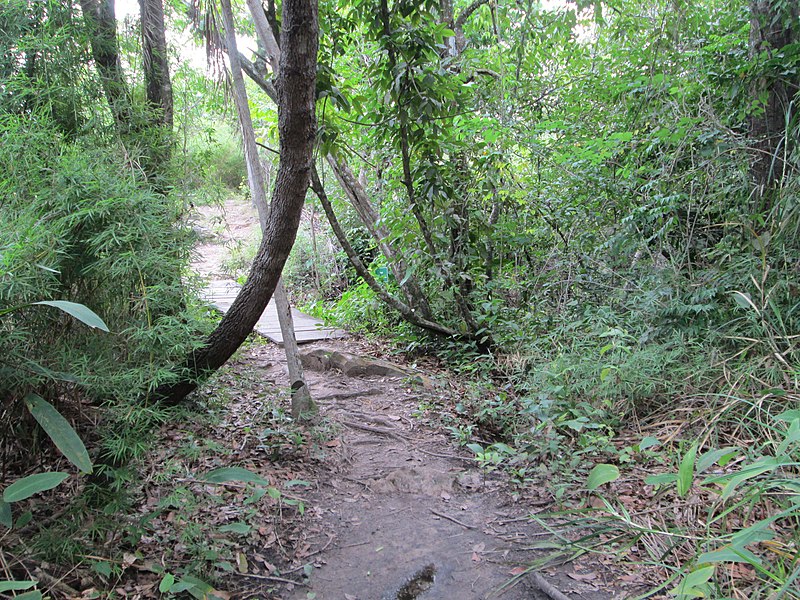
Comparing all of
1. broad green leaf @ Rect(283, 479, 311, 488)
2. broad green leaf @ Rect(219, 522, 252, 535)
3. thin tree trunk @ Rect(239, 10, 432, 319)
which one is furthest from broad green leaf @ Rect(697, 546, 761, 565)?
thin tree trunk @ Rect(239, 10, 432, 319)

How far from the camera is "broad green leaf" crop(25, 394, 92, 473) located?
182cm

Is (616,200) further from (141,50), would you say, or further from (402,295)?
(141,50)

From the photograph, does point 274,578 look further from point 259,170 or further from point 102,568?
point 259,170

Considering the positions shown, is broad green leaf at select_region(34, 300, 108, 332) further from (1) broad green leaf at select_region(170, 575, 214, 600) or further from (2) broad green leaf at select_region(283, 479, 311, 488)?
(2) broad green leaf at select_region(283, 479, 311, 488)

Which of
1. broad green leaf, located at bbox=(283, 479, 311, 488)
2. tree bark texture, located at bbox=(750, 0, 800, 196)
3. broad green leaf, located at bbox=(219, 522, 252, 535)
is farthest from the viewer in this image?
tree bark texture, located at bbox=(750, 0, 800, 196)

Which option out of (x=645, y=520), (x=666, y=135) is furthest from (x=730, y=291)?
(x=645, y=520)

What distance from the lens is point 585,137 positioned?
506cm

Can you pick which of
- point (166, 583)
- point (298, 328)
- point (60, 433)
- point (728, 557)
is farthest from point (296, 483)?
point (298, 328)

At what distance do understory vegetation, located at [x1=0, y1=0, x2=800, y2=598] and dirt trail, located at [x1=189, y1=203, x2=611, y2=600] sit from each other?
0.18 metres

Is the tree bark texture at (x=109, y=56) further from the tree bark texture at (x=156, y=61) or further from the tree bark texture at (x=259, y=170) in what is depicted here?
the tree bark texture at (x=259, y=170)

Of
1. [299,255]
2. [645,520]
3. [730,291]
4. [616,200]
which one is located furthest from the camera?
[299,255]

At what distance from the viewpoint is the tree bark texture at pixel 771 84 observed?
11.8ft

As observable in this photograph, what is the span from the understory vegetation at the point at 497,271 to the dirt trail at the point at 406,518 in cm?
18

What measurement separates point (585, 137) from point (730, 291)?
2.25m
